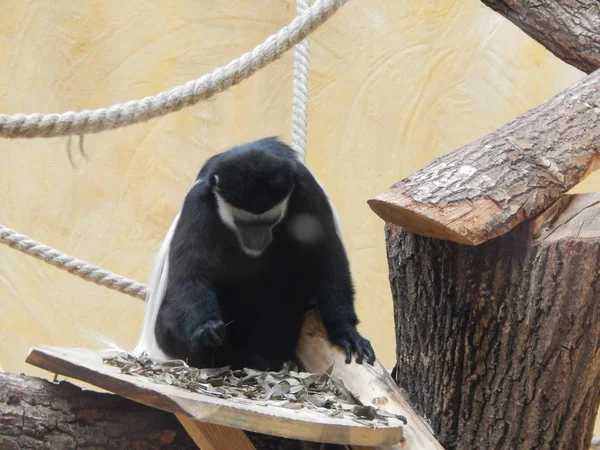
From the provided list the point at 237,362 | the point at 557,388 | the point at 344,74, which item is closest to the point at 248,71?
the point at 237,362

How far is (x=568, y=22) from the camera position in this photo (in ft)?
7.69

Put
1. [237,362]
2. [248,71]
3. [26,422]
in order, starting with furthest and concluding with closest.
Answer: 1. [248,71]
2. [237,362]
3. [26,422]

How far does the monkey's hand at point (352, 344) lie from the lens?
2.00m

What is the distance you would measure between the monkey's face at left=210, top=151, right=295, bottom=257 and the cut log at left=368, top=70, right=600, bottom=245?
18.0 inches

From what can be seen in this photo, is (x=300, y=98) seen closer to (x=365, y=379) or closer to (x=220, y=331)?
(x=220, y=331)

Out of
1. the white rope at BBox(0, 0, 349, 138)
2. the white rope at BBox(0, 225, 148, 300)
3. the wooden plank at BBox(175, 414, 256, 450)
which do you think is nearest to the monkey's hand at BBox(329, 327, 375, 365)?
the wooden plank at BBox(175, 414, 256, 450)

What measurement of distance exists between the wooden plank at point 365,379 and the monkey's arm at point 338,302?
3cm

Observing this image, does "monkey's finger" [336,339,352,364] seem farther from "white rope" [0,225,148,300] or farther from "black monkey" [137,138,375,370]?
"white rope" [0,225,148,300]

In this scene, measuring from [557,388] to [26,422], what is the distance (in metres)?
1.22

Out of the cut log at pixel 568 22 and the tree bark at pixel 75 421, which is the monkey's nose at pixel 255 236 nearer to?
the tree bark at pixel 75 421

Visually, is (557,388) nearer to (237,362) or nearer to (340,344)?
(340,344)

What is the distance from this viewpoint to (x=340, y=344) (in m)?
2.07

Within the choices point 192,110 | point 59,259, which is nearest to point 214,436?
point 59,259

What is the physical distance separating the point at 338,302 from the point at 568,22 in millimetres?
1144
